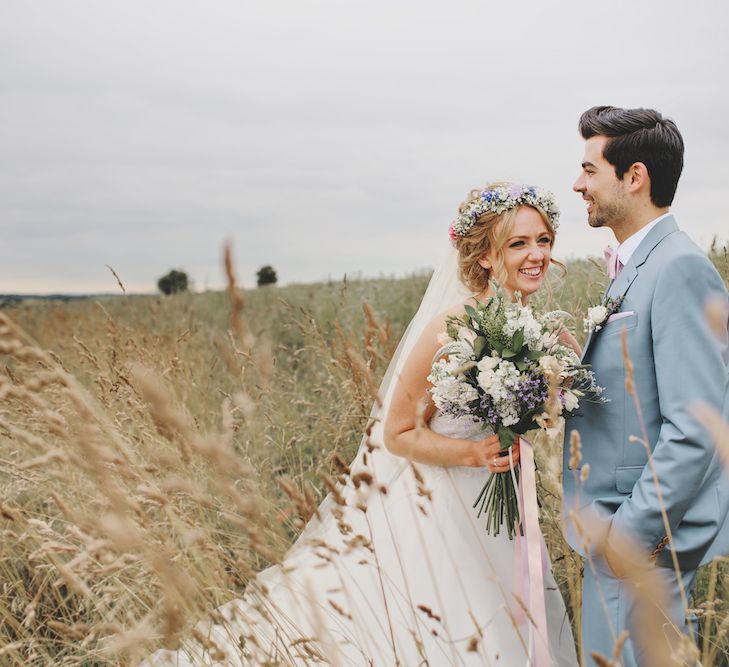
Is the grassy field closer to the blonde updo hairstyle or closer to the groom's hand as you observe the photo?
the groom's hand

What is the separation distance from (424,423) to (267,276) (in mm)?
15671

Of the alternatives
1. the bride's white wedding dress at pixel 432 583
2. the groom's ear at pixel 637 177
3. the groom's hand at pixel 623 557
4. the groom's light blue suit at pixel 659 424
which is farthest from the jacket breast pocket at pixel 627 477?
the groom's ear at pixel 637 177

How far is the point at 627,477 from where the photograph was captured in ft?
7.45

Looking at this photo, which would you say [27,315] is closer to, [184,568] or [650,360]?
[184,568]

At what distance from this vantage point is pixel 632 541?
211cm

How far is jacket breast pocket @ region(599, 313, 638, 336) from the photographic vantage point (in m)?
2.27

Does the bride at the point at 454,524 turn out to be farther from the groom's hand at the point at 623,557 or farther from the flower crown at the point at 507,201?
the groom's hand at the point at 623,557

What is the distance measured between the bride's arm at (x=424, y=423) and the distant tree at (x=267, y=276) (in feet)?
49.1

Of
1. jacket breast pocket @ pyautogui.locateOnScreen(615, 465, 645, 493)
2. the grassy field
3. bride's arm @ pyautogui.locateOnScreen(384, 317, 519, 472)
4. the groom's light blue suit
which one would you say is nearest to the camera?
the grassy field

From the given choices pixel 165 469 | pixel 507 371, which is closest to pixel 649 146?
pixel 507 371

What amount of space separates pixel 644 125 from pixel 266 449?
136 inches

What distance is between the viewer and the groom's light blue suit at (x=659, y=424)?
2068mm

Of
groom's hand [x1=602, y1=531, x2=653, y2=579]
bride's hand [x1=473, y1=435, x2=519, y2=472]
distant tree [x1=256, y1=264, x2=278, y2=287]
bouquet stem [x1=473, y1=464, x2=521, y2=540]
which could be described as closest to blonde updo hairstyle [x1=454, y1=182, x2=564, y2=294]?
bride's hand [x1=473, y1=435, x2=519, y2=472]

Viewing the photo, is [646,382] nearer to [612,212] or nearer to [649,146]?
[612,212]
